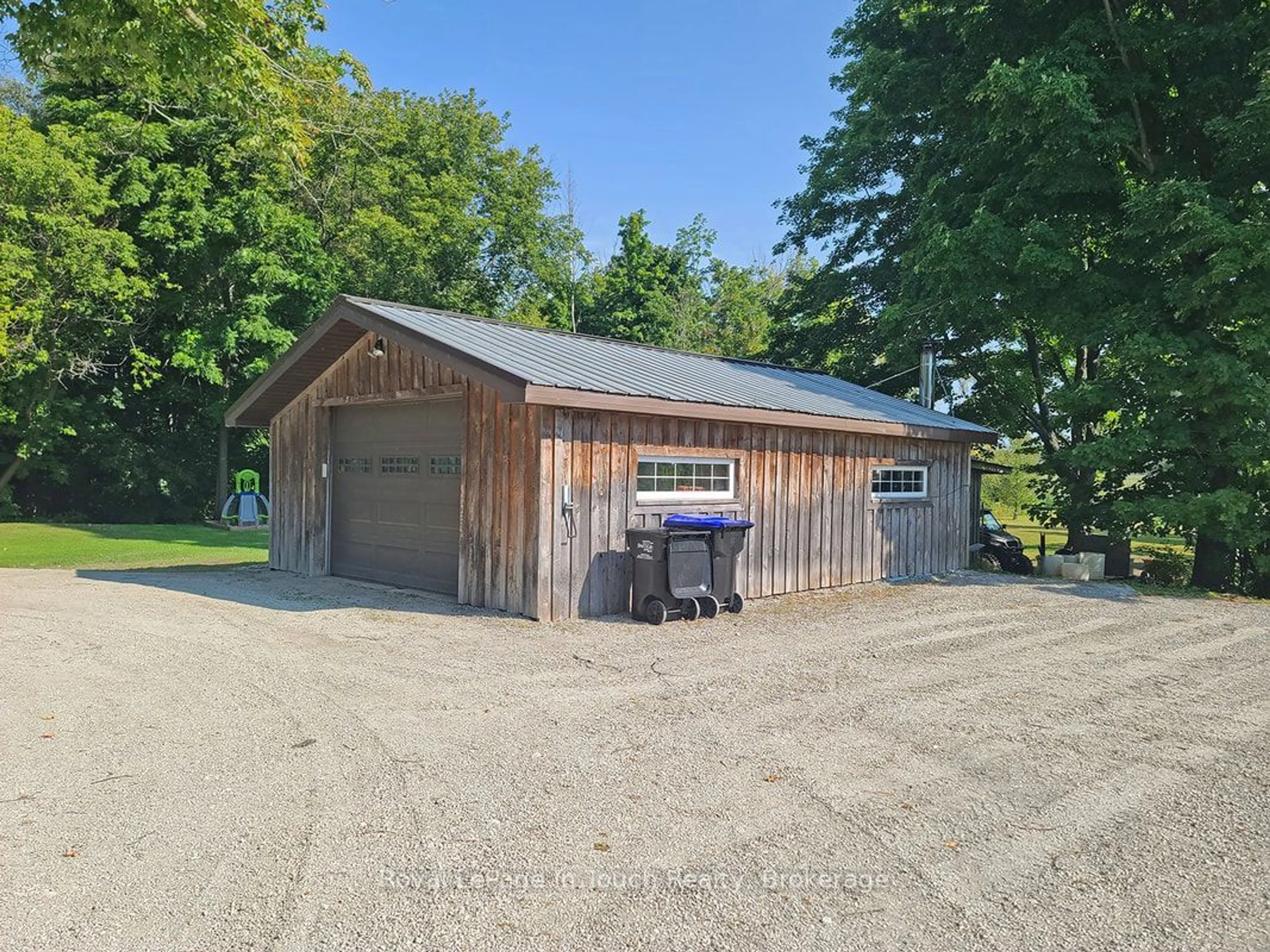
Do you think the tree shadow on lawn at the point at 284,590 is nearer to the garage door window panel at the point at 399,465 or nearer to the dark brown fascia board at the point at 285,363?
the garage door window panel at the point at 399,465

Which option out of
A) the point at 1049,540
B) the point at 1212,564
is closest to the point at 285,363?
the point at 1212,564

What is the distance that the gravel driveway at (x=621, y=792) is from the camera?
295 cm

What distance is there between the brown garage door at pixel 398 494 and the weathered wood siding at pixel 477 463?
0.25 metres

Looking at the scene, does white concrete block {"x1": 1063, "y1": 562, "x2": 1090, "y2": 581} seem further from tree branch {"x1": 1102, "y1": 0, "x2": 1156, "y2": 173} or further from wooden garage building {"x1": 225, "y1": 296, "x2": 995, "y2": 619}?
tree branch {"x1": 1102, "y1": 0, "x2": 1156, "y2": 173}

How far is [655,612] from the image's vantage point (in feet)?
28.3

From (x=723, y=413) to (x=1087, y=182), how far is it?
8.77m

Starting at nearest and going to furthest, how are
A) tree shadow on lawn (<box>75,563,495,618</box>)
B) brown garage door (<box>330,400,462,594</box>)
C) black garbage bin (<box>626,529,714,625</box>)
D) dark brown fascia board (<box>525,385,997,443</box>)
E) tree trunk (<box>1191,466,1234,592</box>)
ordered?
dark brown fascia board (<box>525,385,997,443</box>) < black garbage bin (<box>626,529,714,625</box>) < tree shadow on lawn (<box>75,563,495,618</box>) < brown garage door (<box>330,400,462,594</box>) < tree trunk (<box>1191,466,1234,592</box>)

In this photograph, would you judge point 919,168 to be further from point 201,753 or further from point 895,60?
point 201,753

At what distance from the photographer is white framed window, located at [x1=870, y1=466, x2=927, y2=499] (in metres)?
12.7

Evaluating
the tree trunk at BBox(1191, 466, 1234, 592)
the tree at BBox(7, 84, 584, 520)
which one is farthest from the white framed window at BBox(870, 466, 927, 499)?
the tree at BBox(7, 84, 584, 520)

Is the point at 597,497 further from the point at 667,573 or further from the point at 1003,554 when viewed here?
the point at 1003,554

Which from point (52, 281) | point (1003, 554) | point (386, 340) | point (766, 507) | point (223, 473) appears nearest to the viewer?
point (386, 340)

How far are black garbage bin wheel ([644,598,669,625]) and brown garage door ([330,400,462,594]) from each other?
8.41 ft

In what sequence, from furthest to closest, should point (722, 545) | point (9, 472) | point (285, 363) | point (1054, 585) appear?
point (9, 472), point (1054, 585), point (285, 363), point (722, 545)
